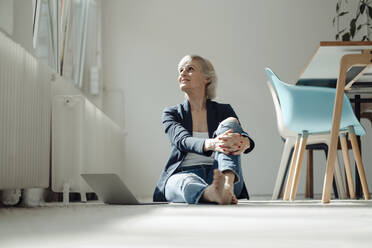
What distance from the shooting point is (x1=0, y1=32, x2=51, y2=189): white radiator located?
2.14 m

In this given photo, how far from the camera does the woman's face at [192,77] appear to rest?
254 centimetres

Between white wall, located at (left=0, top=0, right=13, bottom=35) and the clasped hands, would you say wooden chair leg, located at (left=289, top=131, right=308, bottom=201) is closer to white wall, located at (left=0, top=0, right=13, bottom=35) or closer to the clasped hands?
the clasped hands

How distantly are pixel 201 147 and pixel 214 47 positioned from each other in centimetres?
347

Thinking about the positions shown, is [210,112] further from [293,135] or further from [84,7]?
[84,7]

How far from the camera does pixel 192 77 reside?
8.38ft

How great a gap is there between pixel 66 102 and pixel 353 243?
232 cm

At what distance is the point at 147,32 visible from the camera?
18.4 ft

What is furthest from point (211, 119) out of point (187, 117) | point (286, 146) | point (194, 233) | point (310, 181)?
point (310, 181)

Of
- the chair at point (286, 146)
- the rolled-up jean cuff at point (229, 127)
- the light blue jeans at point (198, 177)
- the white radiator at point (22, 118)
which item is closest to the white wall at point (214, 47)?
the chair at point (286, 146)

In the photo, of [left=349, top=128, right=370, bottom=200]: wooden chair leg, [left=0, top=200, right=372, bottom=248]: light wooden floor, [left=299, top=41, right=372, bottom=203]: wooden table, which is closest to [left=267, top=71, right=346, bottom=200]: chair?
[left=299, top=41, right=372, bottom=203]: wooden table

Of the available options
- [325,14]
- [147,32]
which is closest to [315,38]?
[325,14]

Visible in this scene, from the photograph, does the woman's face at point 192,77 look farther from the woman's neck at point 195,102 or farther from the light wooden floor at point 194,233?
the light wooden floor at point 194,233

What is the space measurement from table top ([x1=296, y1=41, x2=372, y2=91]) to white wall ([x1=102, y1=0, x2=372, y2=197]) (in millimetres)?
1803

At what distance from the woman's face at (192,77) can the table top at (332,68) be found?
56 cm
